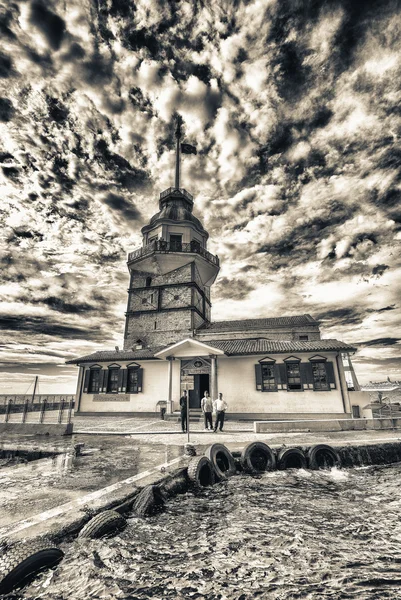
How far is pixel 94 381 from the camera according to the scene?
2047cm

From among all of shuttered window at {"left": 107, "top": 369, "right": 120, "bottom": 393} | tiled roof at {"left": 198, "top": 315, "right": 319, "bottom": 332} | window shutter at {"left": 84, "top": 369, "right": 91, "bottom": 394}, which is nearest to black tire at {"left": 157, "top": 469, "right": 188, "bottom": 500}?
shuttered window at {"left": 107, "top": 369, "right": 120, "bottom": 393}

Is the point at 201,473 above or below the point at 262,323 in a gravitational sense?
below

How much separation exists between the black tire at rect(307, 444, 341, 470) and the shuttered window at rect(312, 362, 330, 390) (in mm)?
8417

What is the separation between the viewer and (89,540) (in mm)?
3625

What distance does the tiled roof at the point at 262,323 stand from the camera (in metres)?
24.6

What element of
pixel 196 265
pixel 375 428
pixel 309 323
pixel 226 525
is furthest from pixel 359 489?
pixel 196 265

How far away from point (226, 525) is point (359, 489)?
3.72 m

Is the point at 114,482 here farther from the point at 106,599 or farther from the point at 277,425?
the point at 277,425

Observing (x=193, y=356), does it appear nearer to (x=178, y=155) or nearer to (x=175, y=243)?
(x=175, y=243)

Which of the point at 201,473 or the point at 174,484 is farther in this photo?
the point at 201,473

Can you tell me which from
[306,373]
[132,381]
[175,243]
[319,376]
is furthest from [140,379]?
[175,243]

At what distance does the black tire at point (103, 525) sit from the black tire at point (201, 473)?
2.34 meters

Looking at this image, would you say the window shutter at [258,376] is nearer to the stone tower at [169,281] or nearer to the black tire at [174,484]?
the stone tower at [169,281]

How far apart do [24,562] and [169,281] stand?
940 inches
